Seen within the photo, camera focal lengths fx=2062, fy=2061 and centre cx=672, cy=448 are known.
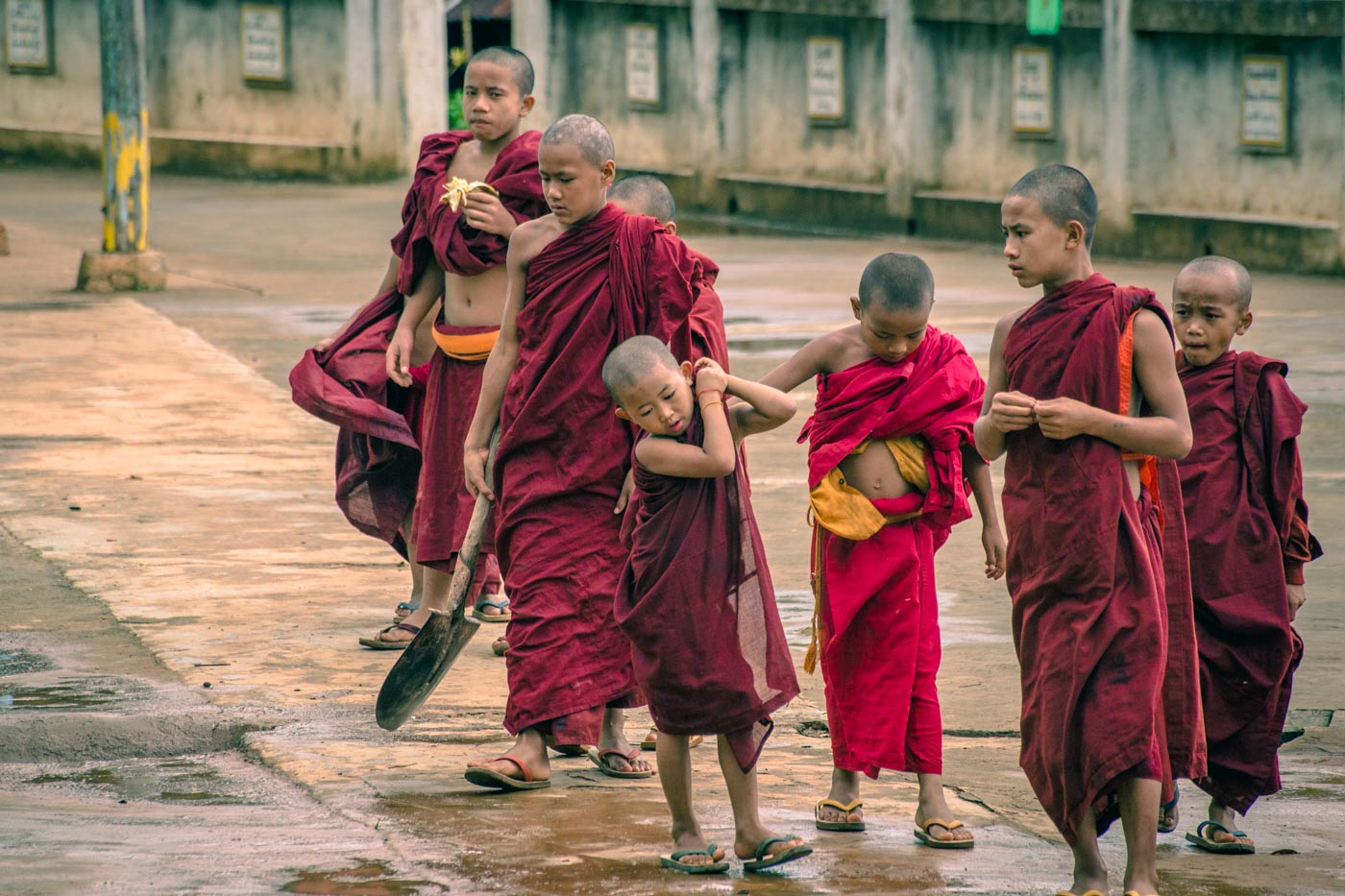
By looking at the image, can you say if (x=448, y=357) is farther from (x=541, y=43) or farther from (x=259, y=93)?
(x=259, y=93)

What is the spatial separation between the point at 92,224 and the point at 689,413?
16.5 metres

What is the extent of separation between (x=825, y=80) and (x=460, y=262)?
15.0 meters

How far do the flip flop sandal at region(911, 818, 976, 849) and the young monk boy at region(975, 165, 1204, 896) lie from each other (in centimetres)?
31

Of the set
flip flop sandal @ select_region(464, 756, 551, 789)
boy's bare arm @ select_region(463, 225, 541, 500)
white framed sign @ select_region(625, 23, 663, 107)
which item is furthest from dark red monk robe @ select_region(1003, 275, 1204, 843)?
white framed sign @ select_region(625, 23, 663, 107)

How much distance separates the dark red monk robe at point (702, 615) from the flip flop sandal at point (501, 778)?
61 cm

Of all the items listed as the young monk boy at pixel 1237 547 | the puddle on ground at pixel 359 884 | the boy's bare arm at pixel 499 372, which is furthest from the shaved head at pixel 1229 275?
the puddle on ground at pixel 359 884

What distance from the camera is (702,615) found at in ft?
14.4

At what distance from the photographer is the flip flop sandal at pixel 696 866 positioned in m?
4.31

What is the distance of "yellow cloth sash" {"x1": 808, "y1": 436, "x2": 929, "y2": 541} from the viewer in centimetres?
481

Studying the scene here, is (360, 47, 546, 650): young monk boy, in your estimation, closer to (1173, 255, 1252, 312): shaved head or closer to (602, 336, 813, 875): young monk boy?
(602, 336, 813, 875): young monk boy

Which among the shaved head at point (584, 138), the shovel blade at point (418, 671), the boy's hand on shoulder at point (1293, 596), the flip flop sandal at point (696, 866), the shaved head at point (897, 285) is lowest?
the flip flop sandal at point (696, 866)

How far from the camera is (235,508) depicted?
27.0 ft

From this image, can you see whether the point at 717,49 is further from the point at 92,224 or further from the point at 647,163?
the point at 92,224

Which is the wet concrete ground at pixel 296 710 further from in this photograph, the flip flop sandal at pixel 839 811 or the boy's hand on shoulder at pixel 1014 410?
the boy's hand on shoulder at pixel 1014 410
